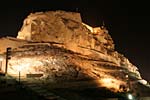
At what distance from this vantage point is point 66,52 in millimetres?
47250

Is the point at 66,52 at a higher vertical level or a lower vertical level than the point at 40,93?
higher

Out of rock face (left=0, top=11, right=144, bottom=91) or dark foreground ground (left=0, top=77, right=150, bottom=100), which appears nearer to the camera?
dark foreground ground (left=0, top=77, right=150, bottom=100)

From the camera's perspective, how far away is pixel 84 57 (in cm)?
4916

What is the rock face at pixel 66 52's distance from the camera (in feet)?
138

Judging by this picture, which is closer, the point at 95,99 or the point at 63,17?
the point at 95,99

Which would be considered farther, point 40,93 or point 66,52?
point 66,52

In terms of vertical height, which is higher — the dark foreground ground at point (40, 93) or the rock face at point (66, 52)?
the rock face at point (66, 52)

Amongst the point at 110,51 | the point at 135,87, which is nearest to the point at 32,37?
the point at 110,51

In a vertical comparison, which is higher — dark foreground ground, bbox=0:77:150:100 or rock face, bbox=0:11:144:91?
rock face, bbox=0:11:144:91

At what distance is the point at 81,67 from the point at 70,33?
1124 centimetres

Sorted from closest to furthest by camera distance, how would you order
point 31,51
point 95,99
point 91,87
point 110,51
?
point 95,99 → point 91,87 → point 31,51 → point 110,51

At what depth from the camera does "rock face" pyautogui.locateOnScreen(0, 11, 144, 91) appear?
42.1 m

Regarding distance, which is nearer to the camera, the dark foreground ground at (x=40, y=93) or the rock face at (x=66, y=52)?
the dark foreground ground at (x=40, y=93)

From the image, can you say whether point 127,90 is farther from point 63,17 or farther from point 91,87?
point 63,17
